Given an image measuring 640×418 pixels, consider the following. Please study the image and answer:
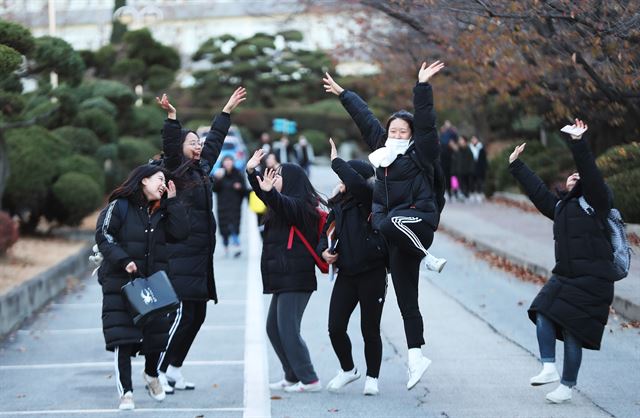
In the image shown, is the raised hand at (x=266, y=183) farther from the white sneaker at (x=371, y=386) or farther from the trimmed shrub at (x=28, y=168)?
the trimmed shrub at (x=28, y=168)

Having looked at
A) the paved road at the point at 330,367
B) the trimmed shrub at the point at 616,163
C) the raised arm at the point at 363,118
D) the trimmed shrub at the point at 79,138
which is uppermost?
the raised arm at the point at 363,118

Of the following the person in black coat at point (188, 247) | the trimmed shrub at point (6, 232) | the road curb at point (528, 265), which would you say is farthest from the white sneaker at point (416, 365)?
the trimmed shrub at point (6, 232)

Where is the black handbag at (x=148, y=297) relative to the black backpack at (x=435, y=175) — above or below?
below

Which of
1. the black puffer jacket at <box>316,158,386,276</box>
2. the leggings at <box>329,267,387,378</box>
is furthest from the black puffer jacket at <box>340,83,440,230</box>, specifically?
the leggings at <box>329,267,387,378</box>

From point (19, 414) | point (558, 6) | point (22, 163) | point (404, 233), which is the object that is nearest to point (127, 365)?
point (19, 414)

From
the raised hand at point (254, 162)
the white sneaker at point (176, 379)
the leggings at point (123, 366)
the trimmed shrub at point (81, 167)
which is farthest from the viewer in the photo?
the trimmed shrub at point (81, 167)

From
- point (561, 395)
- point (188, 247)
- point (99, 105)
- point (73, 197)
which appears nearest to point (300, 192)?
point (188, 247)

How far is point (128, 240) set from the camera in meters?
8.45

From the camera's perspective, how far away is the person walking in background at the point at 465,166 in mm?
30000

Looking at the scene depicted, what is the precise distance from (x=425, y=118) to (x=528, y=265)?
31.1 ft

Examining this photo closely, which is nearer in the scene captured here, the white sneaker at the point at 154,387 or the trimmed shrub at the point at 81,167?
the white sneaker at the point at 154,387

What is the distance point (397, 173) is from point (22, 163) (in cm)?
1301

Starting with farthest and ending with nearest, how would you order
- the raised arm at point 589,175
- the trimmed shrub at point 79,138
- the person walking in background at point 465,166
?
the person walking in background at point 465,166 < the trimmed shrub at point 79,138 < the raised arm at point 589,175

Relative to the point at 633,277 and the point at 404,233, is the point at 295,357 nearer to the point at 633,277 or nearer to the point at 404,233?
the point at 404,233
